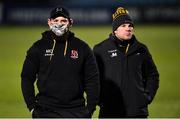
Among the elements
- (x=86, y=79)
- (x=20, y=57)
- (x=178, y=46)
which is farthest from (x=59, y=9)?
(x=178, y=46)

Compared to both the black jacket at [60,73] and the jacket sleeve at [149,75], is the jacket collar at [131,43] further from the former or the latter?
the black jacket at [60,73]

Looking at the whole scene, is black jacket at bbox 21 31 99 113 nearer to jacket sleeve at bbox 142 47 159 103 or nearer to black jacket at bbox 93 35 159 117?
black jacket at bbox 93 35 159 117

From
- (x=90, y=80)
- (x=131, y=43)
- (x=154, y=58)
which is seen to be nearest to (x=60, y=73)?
(x=90, y=80)

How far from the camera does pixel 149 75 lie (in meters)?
8.33

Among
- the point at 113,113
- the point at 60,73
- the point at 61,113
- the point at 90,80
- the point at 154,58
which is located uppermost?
the point at 60,73

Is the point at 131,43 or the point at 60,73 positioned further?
the point at 131,43

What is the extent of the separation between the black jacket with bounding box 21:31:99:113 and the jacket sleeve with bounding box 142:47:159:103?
108 centimetres

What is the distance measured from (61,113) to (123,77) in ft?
3.75

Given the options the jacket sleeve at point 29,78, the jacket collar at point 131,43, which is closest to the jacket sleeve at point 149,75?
the jacket collar at point 131,43

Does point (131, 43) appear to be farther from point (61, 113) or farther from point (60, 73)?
point (61, 113)

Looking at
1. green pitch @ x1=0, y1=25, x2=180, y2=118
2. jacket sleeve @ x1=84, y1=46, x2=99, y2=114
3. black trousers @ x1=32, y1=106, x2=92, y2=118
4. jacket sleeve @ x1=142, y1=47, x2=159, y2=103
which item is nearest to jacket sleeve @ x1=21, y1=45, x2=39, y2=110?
black trousers @ x1=32, y1=106, x2=92, y2=118

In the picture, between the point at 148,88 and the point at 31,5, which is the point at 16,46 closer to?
the point at 31,5

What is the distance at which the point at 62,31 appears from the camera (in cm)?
721

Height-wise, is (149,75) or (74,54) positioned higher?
(74,54)
